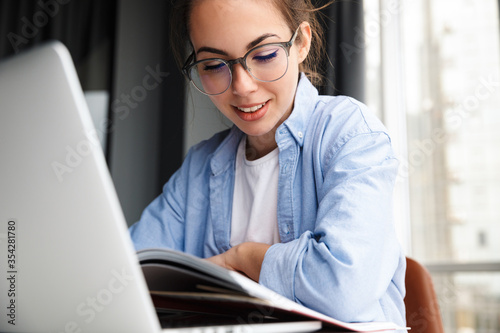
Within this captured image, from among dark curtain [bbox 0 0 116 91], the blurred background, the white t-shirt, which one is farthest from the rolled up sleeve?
dark curtain [bbox 0 0 116 91]

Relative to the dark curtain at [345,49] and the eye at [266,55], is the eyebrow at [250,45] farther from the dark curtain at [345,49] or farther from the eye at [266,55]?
the dark curtain at [345,49]

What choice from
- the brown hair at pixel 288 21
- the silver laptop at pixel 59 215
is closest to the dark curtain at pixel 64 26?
the brown hair at pixel 288 21

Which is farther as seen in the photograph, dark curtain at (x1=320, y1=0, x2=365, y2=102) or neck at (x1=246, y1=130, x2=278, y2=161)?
dark curtain at (x1=320, y1=0, x2=365, y2=102)

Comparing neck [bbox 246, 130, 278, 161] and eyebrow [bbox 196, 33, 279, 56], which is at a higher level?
eyebrow [bbox 196, 33, 279, 56]

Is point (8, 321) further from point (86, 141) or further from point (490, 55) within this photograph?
point (490, 55)

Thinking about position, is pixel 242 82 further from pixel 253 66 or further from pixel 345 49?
pixel 345 49

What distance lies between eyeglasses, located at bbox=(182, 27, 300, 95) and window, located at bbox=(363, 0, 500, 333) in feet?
6.05

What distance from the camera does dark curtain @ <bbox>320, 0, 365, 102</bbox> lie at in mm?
2574

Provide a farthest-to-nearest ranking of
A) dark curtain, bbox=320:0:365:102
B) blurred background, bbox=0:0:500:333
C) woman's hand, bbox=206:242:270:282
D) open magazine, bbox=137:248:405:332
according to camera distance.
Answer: blurred background, bbox=0:0:500:333, dark curtain, bbox=320:0:365:102, woman's hand, bbox=206:242:270:282, open magazine, bbox=137:248:405:332

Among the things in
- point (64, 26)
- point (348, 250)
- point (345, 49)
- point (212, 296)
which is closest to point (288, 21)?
point (348, 250)

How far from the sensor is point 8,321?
46 centimetres

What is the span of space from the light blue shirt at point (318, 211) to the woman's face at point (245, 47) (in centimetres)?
4

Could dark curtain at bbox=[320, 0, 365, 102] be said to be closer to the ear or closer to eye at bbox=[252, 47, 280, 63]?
the ear

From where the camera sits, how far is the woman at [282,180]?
2.27 feet
